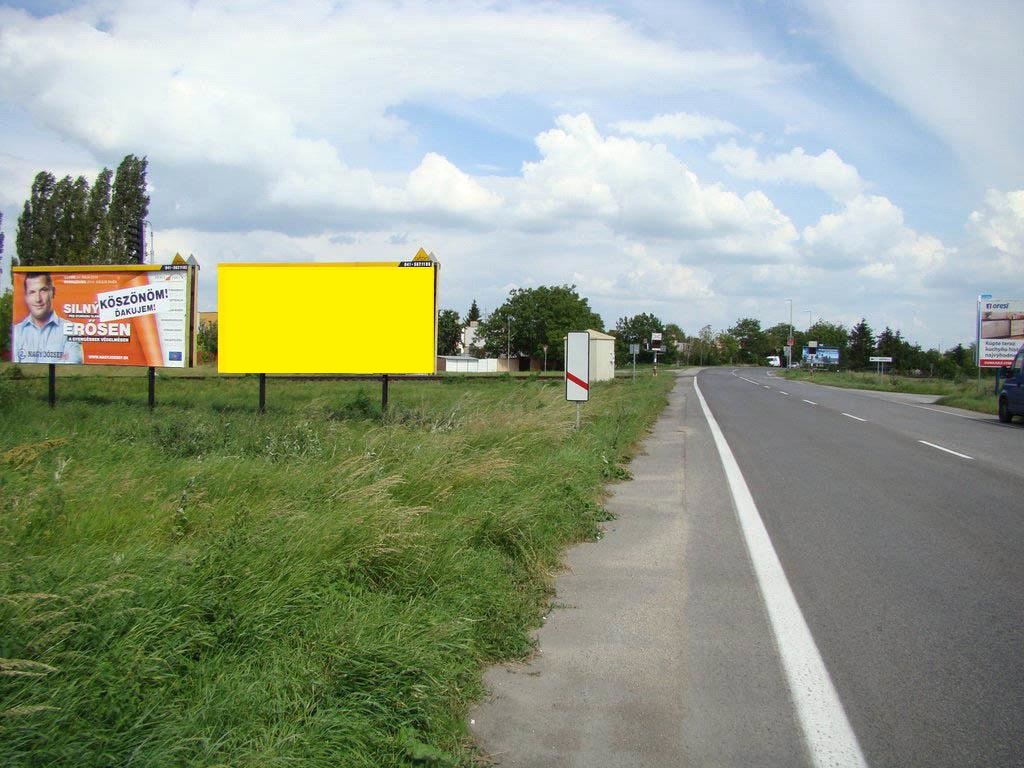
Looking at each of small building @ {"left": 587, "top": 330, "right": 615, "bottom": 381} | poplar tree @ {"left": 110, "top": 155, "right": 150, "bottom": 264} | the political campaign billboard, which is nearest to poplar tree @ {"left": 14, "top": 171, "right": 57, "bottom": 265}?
poplar tree @ {"left": 110, "top": 155, "right": 150, "bottom": 264}

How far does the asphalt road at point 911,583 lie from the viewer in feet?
13.5

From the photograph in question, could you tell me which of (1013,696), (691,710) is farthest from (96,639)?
(1013,696)

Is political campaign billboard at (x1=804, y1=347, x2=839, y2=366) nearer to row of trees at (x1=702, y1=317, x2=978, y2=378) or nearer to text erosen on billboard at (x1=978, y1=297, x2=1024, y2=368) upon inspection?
row of trees at (x1=702, y1=317, x2=978, y2=378)

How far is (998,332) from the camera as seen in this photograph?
36531mm

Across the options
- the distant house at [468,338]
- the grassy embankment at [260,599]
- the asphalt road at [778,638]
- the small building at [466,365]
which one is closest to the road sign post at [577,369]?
the asphalt road at [778,638]

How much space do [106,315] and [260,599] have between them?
1551cm

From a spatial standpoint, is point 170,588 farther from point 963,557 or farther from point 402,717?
point 963,557

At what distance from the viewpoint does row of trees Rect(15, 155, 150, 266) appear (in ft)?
161

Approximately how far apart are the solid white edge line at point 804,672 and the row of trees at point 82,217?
A: 153ft

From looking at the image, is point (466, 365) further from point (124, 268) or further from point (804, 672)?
point (804, 672)

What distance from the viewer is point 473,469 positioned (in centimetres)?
836

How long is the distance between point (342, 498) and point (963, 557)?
5480 millimetres

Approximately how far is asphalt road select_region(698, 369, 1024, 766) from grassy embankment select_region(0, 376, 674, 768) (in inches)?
79.0

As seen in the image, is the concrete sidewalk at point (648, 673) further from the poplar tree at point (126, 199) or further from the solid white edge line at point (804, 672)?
the poplar tree at point (126, 199)
